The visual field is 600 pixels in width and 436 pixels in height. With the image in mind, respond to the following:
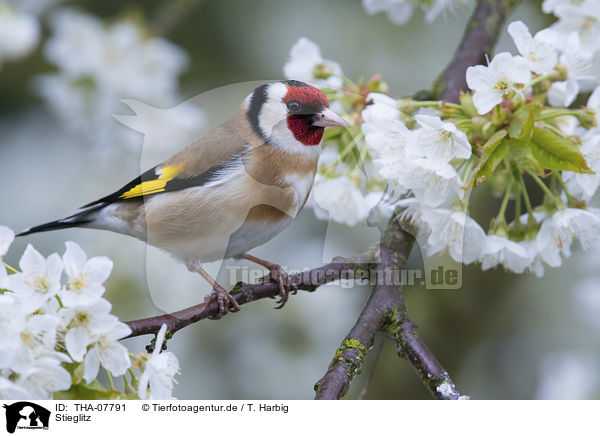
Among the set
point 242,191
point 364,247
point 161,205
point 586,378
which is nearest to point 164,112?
point 161,205

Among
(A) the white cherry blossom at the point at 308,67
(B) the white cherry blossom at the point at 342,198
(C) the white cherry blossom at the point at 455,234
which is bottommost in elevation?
(C) the white cherry blossom at the point at 455,234

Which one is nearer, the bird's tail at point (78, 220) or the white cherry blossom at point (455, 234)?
the white cherry blossom at point (455, 234)

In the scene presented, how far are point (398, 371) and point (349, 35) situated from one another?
73.1 inches

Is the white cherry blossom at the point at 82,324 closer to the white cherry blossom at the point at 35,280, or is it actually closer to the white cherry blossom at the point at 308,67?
the white cherry blossom at the point at 35,280

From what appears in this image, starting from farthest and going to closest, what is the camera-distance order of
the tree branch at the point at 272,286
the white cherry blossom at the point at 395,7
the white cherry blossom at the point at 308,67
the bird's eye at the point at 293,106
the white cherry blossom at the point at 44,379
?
the white cherry blossom at the point at 395,7 → the white cherry blossom at the point at 308,67 → the bird's eye at the point at 293,106 → the tree branch at the point at 272,286 → the white cherry blossom at the point at 44,379

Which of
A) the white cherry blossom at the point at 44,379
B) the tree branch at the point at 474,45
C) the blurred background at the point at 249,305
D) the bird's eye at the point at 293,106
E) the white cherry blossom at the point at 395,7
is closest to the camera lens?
the white cherry blossom at the point at 44,379

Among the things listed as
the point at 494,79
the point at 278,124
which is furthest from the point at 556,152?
the point at 278,124

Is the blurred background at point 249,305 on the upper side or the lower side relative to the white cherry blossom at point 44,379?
upper

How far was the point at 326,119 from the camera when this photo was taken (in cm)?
157

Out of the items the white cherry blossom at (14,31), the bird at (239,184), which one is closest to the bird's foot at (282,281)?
the bird at (239,184)

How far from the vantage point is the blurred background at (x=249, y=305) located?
245 centimetres

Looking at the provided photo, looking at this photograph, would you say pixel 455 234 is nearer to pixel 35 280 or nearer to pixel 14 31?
pixel 35 280

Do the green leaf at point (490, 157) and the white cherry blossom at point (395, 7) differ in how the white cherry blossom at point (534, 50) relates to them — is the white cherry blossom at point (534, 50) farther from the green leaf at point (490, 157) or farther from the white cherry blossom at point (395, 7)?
the white cherry blossom at point (395, 7)
